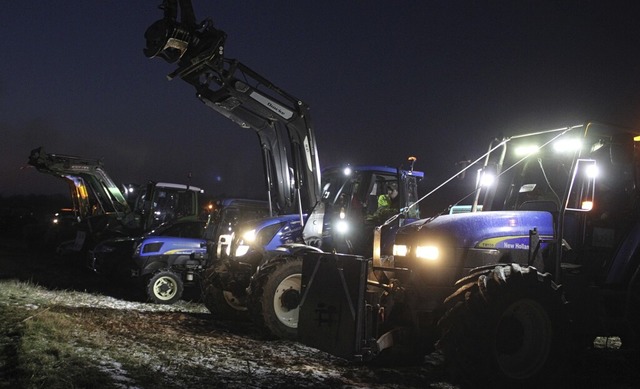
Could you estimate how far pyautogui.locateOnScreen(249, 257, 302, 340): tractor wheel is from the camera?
8281 mm

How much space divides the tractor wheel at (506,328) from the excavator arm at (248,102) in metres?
4.92

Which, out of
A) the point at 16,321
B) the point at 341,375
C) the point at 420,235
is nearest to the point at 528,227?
the point at 420,235

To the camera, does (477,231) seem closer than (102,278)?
Yes

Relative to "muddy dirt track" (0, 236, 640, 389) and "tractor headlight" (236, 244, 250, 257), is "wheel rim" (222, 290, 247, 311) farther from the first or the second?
"tractor headlight" (236, 244, 250, 257)

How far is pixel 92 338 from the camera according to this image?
7199 millimetres

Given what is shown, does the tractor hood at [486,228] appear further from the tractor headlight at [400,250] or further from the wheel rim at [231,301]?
the wheel rim at [231,301]

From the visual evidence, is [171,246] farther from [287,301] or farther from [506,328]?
[506,328]

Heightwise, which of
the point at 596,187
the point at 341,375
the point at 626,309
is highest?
the point at 596,187

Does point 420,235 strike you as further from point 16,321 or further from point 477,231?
point 16,321

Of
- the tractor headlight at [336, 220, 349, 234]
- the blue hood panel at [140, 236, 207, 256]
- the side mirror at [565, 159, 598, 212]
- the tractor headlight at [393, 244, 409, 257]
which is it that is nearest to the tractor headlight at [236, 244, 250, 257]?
the tractor headlight at [336, 220, 349, 234]

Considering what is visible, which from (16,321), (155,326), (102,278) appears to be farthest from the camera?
(102,278)

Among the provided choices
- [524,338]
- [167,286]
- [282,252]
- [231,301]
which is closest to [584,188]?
[524,338]

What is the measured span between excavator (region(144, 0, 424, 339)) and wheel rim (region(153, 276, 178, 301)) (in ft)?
6.12

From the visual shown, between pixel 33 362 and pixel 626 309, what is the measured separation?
22.0 ft
